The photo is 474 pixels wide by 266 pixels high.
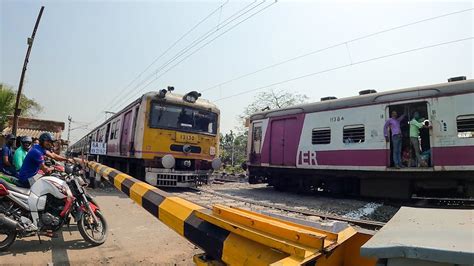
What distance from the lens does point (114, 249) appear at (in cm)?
457

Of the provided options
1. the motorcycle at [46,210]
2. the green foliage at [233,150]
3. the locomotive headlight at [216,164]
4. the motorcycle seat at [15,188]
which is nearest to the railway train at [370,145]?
the locomotive headlight at [216,164]

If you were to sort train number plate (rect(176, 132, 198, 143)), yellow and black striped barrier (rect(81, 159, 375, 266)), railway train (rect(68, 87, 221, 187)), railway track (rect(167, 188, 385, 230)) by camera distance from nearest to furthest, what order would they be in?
1. yellow and black striped barrier (rect(81, 159, 375, 266))
2. railway track (rect(167, 188, 385, 230))
3. railway train (rect(68, 87, 221, 187))
4. train number plate (rect(176, 132, 198, 143))

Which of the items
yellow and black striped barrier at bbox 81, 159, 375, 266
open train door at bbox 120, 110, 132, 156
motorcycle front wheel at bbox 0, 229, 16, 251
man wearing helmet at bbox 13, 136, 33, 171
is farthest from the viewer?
open train door at bbox 120, 110, 132, 156

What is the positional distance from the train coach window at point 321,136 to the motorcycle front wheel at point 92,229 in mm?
7884

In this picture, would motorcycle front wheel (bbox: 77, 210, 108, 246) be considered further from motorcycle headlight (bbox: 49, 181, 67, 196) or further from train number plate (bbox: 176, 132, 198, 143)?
train number plate (bbox: 176, 132, 198, 143)

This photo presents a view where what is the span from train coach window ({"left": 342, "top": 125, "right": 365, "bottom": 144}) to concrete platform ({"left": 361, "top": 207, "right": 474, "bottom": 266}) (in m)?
8.93

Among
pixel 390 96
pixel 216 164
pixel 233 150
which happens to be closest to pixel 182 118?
pixel 216 164

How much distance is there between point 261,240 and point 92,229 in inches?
153

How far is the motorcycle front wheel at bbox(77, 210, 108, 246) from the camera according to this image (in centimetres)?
467

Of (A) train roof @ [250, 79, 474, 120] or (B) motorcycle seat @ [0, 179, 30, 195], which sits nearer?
(B) motorcycle seat @ [0, 179, 30, 195]

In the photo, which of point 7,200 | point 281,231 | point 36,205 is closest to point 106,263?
point 36,205

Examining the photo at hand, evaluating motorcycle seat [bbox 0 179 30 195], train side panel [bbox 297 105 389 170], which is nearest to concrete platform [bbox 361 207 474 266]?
motorcycle seat [bbox 0 179 30 195]

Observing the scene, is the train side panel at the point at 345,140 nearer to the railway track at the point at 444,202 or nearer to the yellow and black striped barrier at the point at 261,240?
the railway track at the point at 444,202

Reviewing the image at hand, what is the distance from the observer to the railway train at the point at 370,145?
331 inches
